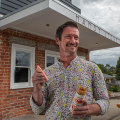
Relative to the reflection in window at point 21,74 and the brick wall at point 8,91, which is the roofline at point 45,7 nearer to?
the brick wall at point 8,91

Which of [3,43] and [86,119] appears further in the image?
[3,43]

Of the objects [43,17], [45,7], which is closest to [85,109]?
[45,7]

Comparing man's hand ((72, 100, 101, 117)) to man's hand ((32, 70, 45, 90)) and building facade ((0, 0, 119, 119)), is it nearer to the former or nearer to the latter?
man's hand ((32, 70, 45, 90))

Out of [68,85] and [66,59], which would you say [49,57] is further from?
[68,85]

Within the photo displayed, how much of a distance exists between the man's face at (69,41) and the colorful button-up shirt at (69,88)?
0.12m

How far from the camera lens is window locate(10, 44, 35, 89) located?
4840 mm

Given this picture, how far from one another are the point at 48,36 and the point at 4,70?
2.36 metres

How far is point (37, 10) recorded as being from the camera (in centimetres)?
342

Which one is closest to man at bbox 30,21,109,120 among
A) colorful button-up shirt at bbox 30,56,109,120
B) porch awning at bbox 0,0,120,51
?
colorful button-up shirt at bbox 30,56,109,120

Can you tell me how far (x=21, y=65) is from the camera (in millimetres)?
5242

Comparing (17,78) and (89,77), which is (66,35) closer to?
(89,77)

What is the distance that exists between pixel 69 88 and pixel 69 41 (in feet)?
1.38

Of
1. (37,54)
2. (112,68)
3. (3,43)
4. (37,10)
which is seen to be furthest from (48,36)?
(112,68)

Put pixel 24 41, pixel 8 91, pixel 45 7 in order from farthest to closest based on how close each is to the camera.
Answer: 1. pixel 24 41
2. pixel 8 91
3. pixel 45 7
